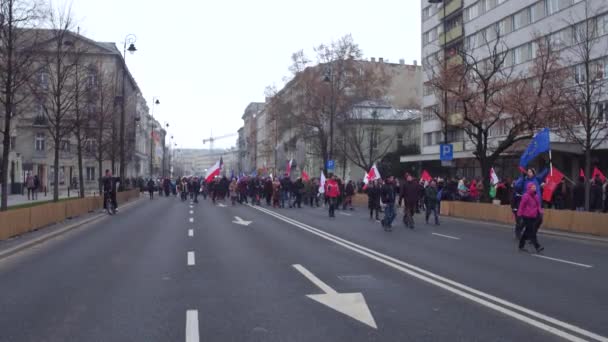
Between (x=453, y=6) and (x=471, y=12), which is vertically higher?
(x=453, y=6)

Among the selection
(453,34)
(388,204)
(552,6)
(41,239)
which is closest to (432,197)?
(388,204)

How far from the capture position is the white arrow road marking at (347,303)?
755 centimetres

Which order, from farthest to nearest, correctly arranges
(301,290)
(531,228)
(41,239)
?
1. (41,239)
2. (531,228)
3. (301,290)

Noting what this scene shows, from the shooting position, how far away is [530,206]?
47.9 feet

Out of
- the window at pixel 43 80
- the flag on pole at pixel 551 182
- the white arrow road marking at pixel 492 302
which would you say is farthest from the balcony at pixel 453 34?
the white arrow road marking at pixel 492 302

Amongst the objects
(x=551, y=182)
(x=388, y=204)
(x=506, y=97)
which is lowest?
(x=388, y=204)

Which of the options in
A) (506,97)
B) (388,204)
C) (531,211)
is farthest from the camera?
(506,97)

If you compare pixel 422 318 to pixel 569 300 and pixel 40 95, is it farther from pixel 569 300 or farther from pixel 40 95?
pixel 40 95

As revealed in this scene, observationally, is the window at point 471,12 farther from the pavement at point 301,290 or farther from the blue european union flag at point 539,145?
the pavement at point 301,290

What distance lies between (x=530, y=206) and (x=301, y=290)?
24.1 feet

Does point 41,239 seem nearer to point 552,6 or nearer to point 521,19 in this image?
point 552,6

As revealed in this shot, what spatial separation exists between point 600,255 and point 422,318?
8939 millimetres

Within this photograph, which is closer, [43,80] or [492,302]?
[492,302]

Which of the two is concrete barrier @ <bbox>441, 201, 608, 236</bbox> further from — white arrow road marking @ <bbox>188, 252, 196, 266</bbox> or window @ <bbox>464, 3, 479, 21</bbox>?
window @ <bbox>464, 3, 479, 21</bbox>
